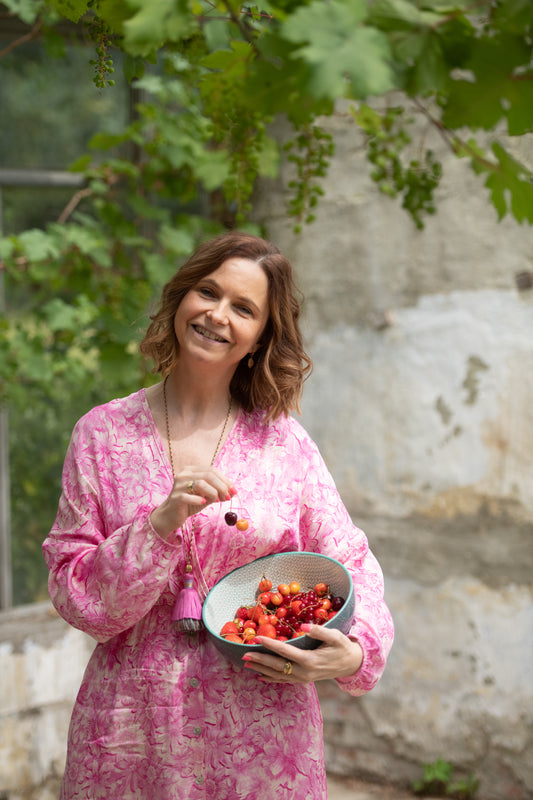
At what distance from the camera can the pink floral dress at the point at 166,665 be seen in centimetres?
142

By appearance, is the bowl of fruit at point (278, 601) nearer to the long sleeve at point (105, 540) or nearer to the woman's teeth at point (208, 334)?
the long sleeve at point (105, 540)

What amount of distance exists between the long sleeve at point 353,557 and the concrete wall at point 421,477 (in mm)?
1280

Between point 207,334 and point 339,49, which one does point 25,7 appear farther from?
point 339,49

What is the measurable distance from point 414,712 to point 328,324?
4.99ft

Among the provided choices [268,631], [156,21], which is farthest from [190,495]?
[156,21]

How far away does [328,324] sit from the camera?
3012mm

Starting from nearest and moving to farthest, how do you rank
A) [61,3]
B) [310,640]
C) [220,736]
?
[61,3] < [310,640] < [220,736]

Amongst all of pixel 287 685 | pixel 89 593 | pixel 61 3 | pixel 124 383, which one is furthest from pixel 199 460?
pixel 124 383

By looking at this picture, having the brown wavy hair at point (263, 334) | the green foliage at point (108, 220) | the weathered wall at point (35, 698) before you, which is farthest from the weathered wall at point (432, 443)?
the brown wavy hair at point (263, 334)

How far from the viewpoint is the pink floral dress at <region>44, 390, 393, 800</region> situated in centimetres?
142

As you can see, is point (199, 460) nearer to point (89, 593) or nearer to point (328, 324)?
→ point (89, 593)

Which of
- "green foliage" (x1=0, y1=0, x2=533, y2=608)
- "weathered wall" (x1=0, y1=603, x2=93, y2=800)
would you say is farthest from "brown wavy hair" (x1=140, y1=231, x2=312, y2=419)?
"weathered wall" (x1=0, y1=603, x2=93, y2=800)

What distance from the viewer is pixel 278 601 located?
145cm

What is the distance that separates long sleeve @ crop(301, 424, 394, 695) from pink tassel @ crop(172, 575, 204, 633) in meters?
0.28
